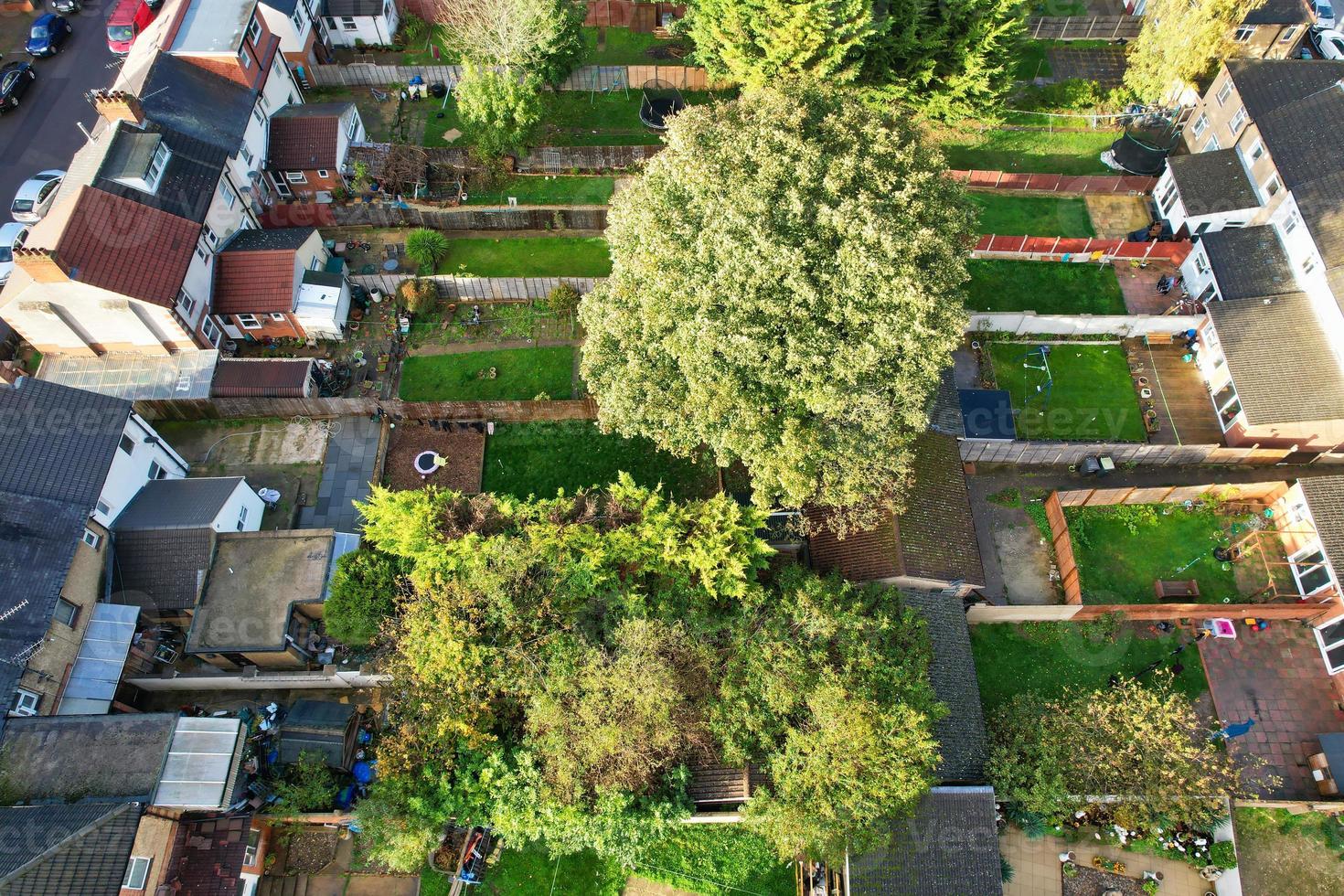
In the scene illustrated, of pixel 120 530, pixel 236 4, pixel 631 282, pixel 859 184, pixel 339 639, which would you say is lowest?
pixel 339 639

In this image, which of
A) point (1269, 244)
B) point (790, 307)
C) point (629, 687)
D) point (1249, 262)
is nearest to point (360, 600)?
point (629, 687)

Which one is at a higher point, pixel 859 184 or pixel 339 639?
pixel 859 184

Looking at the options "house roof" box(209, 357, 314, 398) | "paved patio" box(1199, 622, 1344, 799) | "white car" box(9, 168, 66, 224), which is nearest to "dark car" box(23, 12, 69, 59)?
"white car" box(9, 168, 66, 224)

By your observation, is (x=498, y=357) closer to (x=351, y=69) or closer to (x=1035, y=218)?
(x=351, y=69)

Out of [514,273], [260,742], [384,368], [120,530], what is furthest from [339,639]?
[514,273]

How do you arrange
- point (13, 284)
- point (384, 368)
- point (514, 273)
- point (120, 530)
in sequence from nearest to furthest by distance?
point (120, 530) < point (13, 284) < point (384, 368) < point (514, 273)

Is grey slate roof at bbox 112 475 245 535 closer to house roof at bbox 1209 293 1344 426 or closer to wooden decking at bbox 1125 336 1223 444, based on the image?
wooden decking at bbox 1125 336 1223 444

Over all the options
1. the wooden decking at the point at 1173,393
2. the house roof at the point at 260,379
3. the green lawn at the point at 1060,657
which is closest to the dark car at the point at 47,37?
the house roof at the point at 260,379
